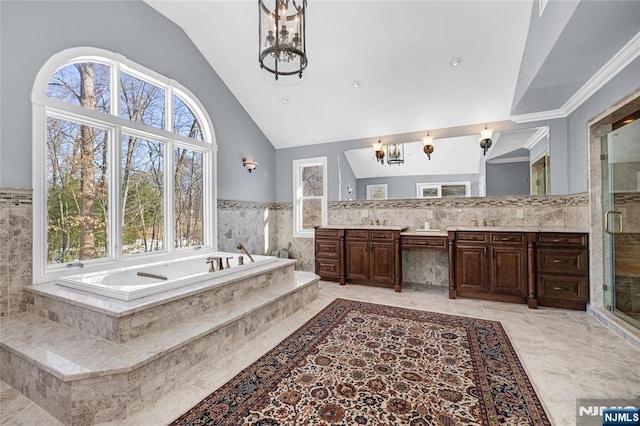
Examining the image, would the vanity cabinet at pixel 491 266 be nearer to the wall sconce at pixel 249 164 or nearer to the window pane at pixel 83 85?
the wall sconce at pixel 249 164

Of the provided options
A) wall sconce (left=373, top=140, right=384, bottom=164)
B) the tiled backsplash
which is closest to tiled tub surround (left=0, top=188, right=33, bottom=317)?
the tiled backsplash

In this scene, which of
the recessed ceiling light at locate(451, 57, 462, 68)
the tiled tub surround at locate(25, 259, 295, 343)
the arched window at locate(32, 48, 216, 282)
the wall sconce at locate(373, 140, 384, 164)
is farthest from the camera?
the wall sconce at locate(373, 140, 384, 164)

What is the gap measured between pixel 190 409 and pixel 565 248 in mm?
4007

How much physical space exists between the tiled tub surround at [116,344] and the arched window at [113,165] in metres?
0.73

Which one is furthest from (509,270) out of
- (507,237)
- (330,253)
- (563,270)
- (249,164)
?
(249,164)

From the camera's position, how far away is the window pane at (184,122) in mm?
4012

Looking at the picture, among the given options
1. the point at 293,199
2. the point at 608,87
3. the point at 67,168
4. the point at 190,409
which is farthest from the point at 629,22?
the point at 67,168

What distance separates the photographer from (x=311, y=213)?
5.45 m

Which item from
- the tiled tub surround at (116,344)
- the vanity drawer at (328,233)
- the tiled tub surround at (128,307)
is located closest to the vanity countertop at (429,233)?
the vanity drawer at (328,233)

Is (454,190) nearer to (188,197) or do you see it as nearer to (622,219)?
(622,219)

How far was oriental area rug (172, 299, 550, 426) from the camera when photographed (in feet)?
5.35

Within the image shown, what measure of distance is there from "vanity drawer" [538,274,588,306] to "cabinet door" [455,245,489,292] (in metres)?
0.59

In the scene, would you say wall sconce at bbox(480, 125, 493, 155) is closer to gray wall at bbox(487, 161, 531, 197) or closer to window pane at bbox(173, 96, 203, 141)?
gray wall at bbox(487, 161, 531, 197)

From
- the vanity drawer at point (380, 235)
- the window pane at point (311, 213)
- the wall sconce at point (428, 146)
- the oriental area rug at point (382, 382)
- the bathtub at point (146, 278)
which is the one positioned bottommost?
the oriental area rug at point (382, 382)
